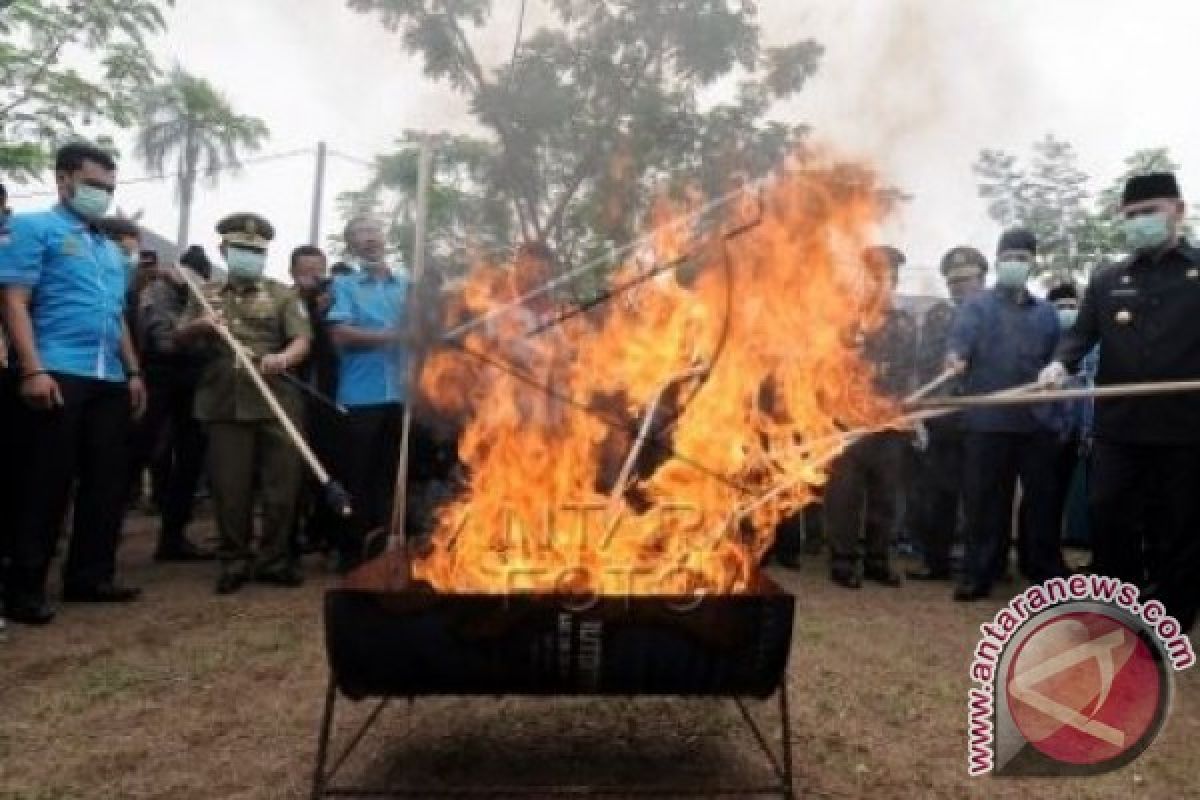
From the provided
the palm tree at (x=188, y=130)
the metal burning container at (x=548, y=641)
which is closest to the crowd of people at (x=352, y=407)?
the metal burning container at (x=548, y=641)

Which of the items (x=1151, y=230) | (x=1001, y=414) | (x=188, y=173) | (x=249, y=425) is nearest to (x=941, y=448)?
(x=1001, y=414)

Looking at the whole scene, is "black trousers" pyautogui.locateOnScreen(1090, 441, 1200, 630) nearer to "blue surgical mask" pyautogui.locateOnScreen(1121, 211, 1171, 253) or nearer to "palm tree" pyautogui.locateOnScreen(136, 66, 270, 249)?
"blue surgical mask" pyautogui.locateOnScreen(1121, 211, 1171, 253)

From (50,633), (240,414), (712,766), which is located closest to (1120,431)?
(712,766)

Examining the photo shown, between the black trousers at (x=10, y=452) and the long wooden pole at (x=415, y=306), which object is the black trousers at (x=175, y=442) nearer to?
the black trousers at (x=10, y=452)

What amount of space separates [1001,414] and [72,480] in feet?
20.2

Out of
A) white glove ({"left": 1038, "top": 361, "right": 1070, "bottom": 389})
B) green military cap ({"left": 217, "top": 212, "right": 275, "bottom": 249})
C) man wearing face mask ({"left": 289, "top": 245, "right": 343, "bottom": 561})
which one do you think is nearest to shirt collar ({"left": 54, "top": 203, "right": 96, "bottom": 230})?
green military cap ({"left": 217, "top": 212, "right": 275, "bottom": 249})

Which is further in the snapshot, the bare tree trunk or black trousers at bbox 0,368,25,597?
the bare tree trunk

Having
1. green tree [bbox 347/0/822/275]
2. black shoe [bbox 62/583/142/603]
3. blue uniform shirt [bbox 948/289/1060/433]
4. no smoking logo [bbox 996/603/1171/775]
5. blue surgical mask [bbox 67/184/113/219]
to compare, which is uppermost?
green tree [bbox 347/0/822/275]

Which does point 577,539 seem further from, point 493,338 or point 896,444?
point 896,444

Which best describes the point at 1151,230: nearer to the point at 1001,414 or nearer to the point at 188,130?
the point at 1001,414

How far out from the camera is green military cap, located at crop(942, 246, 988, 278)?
25.8 ft

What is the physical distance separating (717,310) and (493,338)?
40.4 inches

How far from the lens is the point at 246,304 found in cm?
631

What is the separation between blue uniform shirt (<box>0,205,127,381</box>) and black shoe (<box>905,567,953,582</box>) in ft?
20.0
